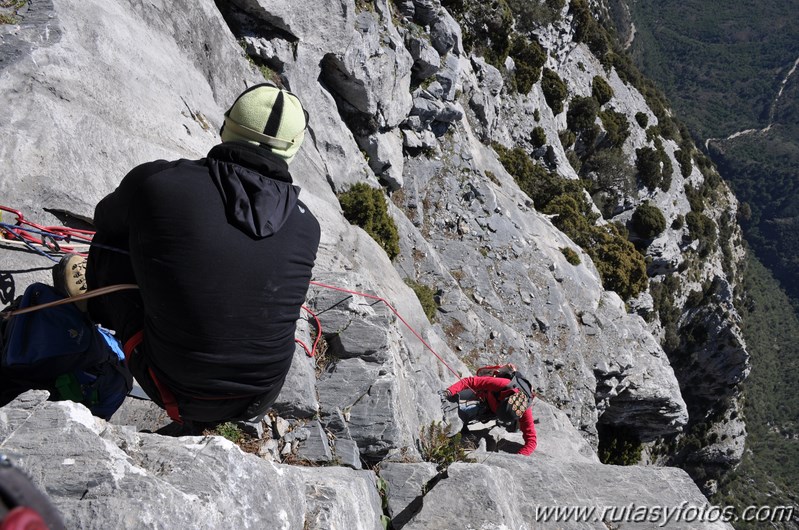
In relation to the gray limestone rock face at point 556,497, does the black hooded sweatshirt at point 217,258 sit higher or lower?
higher

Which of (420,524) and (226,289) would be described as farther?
(420,524)

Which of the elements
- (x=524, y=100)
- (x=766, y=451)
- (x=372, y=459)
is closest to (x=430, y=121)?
(x=524, y=100)

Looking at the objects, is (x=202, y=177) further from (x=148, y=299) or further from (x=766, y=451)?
(x=766, y=451)

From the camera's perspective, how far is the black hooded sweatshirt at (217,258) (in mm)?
2854

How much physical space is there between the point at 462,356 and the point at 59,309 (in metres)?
10.7

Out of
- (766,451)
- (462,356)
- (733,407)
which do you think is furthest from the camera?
(766,451)

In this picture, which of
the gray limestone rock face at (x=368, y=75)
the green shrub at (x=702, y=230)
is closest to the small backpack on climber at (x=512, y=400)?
the gray limestone rock face at (x=368, y=75)

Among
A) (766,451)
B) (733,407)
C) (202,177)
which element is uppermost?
(202,177)

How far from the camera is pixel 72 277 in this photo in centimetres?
400

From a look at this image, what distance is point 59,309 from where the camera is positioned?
3814 mm

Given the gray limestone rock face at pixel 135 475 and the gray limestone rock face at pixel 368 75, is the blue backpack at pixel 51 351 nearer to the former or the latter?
the gray limestone rock face at pixel 135 475

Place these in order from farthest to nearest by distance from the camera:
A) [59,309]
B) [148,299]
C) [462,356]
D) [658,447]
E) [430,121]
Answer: [658,447] → [430,121] → [462,356] → [59,309] → [148,299]

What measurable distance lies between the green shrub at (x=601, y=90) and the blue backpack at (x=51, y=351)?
133 ft

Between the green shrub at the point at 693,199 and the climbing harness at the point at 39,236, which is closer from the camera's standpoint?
the climbing harness at the point at 39,236
